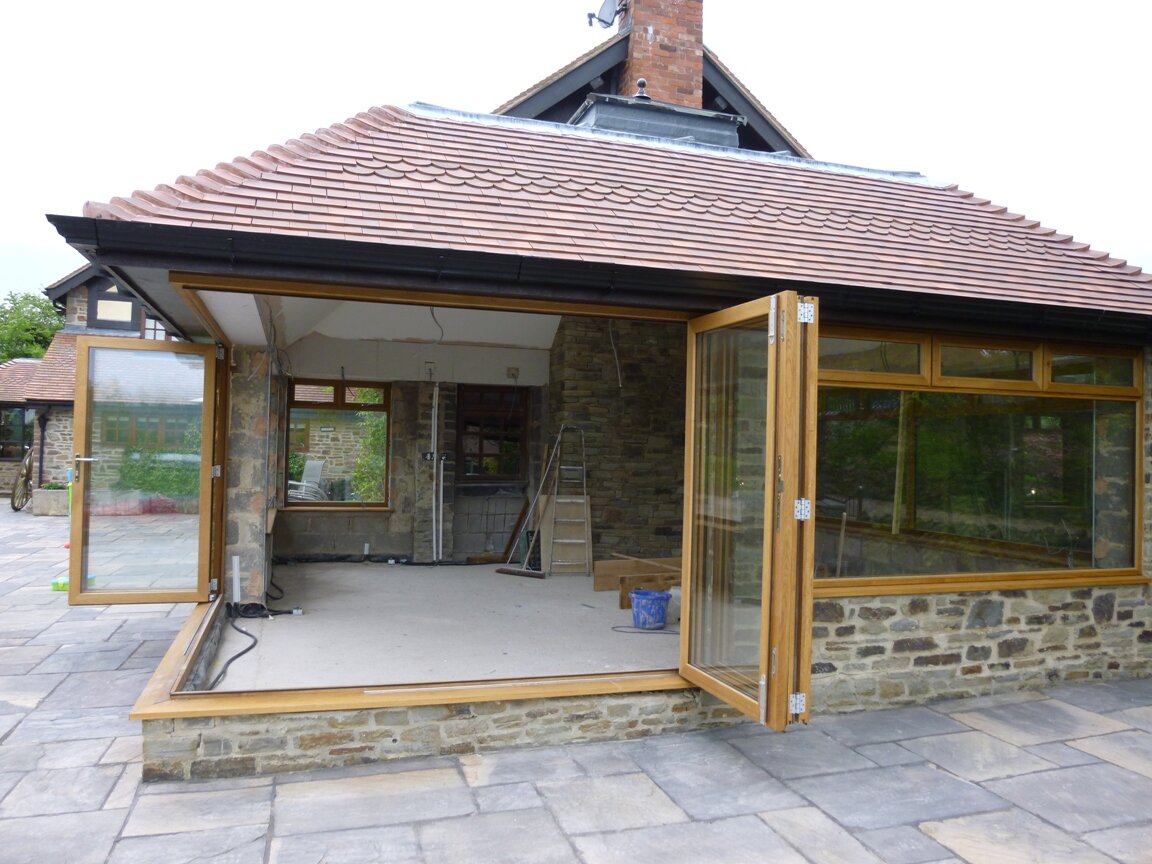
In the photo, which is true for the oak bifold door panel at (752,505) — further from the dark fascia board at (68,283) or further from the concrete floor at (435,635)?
the dark fascia board at (68,283)

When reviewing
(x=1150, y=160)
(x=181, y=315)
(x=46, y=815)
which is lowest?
(x=46, y=815)

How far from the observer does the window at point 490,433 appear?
1015 centimetres

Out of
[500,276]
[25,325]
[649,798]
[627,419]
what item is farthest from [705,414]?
[25,325]

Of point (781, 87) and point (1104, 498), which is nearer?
point (1104, 498)

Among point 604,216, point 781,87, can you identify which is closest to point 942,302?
point 604,216

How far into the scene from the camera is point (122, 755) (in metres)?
4.41

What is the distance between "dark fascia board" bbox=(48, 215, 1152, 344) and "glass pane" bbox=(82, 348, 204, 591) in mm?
1951

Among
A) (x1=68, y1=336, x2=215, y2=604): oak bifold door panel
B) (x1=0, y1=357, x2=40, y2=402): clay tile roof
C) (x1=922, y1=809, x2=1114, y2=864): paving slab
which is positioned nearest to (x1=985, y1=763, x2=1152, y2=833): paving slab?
(x1=922, y1=809, x2=1114, y2=864): paving slab

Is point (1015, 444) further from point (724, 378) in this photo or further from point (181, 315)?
point (181, 315)

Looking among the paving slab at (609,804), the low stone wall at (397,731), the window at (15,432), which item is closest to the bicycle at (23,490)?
the window at (15,432)

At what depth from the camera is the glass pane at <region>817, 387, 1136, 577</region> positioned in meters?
5.71

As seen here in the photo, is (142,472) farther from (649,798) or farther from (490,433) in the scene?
(490,433)

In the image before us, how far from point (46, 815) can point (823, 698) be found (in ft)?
13.1

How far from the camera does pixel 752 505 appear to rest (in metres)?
4.48
